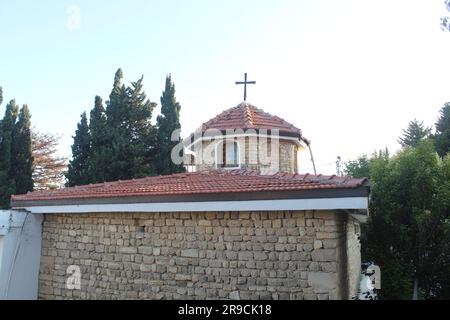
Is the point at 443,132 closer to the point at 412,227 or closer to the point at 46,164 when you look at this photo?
the point at 412,227

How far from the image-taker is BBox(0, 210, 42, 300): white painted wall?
8352 mm

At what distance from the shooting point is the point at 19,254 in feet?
28.1

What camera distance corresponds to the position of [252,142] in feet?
35.0

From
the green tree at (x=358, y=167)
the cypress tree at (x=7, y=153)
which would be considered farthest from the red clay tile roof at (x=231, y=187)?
the green tree at (x=358, y=167)

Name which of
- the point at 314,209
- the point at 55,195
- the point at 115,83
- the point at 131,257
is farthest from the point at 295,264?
the point at 115,83

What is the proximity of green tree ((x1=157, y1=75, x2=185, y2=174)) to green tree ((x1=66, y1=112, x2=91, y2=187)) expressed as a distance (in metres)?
3.73

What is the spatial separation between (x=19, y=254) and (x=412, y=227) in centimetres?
979

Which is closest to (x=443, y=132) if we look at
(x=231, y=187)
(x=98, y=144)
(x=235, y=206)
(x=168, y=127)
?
(x=168, y=127)

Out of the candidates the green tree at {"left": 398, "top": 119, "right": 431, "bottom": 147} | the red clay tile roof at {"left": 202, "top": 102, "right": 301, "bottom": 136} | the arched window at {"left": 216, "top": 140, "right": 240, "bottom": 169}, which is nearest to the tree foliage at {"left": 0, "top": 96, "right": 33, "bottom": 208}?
the red clay tile roof at {"left": 202, "top": 102, "right": 301, "bottom": 136}

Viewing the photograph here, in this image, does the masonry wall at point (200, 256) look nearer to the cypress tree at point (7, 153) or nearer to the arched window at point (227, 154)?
the arched window at point (227, 154)

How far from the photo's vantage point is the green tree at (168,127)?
790 inches

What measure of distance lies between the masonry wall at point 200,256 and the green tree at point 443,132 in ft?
67.1

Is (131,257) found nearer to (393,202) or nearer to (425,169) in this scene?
(393,202)
